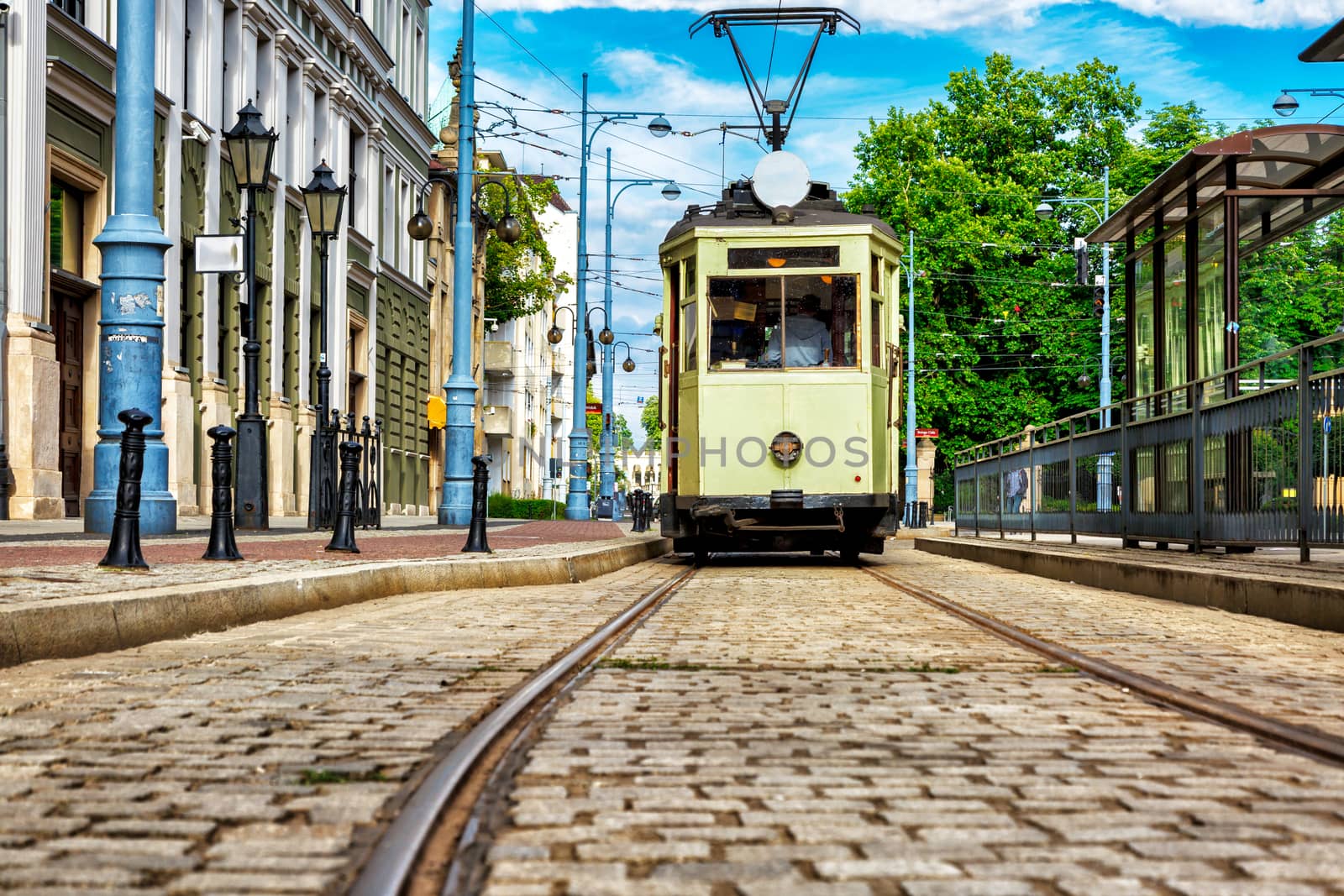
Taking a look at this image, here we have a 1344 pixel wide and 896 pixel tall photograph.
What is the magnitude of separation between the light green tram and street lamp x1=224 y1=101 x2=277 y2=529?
15.3 ft

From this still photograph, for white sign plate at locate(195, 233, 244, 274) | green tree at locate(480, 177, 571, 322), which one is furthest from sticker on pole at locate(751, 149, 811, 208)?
green tree at locate(480, 177, 571, 322)

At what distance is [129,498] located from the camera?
8.91m

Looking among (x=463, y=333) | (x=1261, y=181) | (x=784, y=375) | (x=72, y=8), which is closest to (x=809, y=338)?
(x=784, y=375)

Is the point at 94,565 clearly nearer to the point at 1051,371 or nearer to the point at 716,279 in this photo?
the point at 716,279

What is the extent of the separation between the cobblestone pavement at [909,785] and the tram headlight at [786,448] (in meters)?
8.31

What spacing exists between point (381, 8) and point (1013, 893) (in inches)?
1534

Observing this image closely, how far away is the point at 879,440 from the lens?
16.1 metres

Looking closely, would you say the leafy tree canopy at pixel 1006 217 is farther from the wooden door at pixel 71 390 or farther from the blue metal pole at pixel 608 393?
the wooden door at pixel 71 390

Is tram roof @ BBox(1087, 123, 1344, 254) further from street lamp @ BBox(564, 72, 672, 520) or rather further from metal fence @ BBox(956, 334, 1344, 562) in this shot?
street lamp @ BBox(564, 72, 672, 520)

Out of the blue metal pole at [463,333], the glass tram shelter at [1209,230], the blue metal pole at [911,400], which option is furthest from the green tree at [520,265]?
the glass tram shelter at [1209,230]

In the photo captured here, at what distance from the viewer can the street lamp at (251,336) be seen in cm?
1697

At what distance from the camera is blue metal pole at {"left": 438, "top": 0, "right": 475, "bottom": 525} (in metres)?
23.6

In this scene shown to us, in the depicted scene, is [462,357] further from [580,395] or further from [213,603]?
[213,603]

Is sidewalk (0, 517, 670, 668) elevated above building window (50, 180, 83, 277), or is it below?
below
